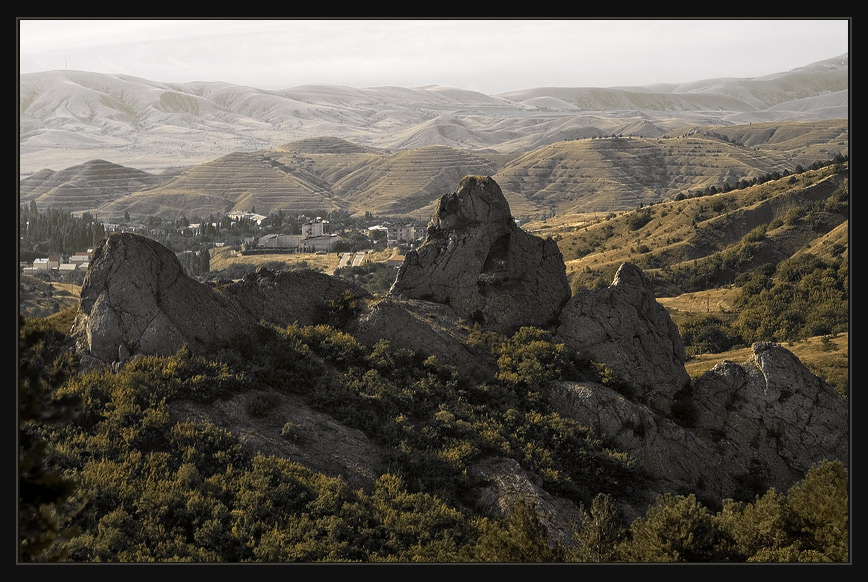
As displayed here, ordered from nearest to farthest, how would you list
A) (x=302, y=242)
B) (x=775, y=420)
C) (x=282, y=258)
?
(x=775, y=420)
(x=282, y=258)
(x=302, y=242)

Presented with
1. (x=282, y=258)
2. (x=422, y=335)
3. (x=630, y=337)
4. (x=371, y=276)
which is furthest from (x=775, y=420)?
(x=282, y=258)

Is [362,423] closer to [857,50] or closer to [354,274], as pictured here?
[857,50]

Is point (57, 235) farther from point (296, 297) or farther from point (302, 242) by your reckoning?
point (296, 297)

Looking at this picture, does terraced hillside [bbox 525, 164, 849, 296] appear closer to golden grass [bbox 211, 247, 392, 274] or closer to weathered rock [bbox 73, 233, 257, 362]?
golden grass [bbox 211, 247, 392, 274]

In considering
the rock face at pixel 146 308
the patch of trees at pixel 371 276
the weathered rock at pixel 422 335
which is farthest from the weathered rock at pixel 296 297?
the patch of trees at pixel 371 276

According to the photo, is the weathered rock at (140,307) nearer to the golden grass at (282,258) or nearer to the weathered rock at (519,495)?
the weathered rock at (519,495)

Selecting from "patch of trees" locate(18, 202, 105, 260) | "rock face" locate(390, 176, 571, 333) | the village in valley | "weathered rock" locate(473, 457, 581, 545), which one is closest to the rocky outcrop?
"weathered rock" locate(473, 457, 581, 545)
